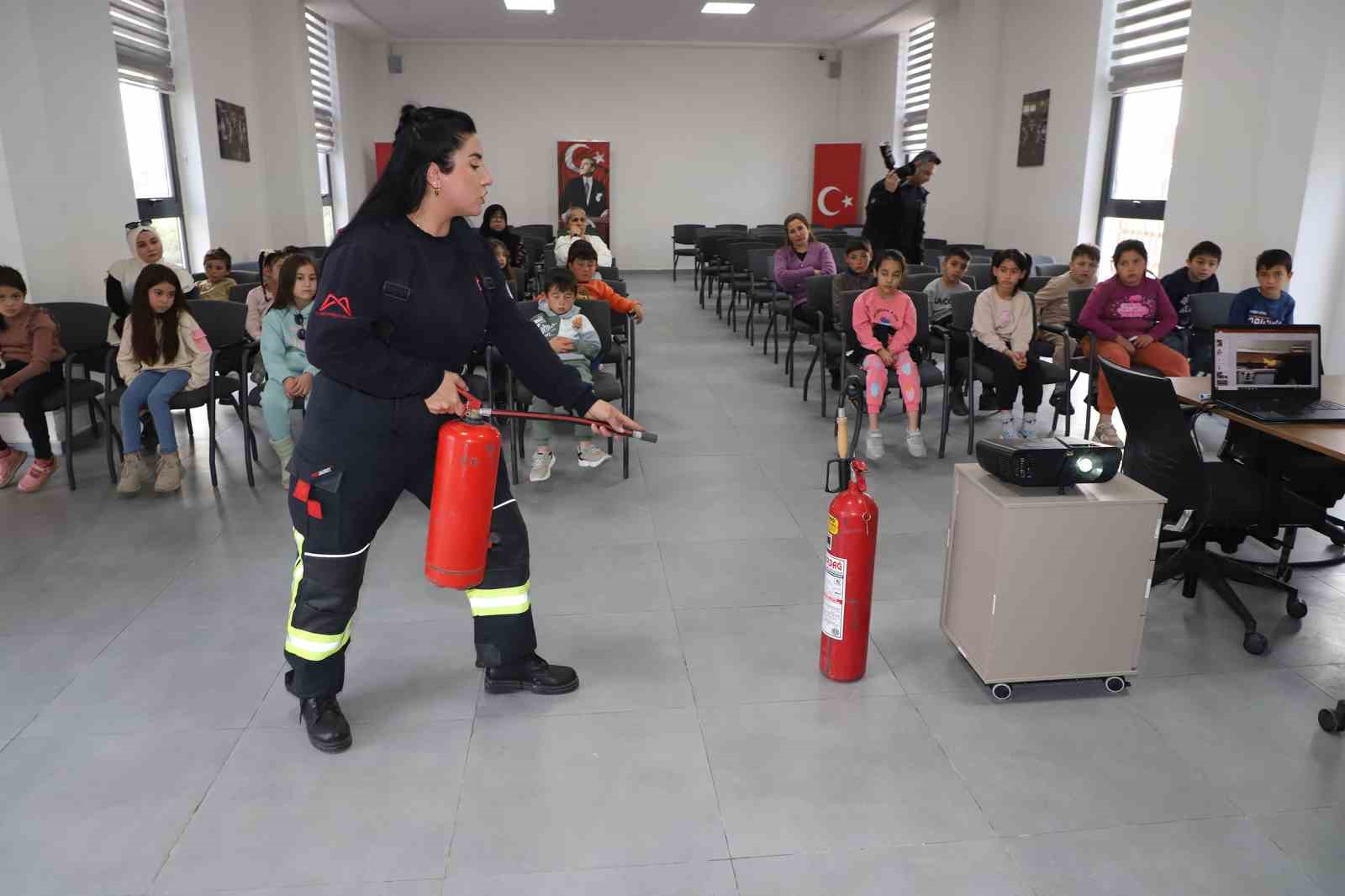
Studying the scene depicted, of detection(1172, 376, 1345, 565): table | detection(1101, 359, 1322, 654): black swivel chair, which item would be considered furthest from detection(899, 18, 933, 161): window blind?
detection(1101, 359, 1322, 654): black swivel chair

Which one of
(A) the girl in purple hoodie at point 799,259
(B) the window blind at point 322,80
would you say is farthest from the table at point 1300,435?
(B) the window blind at point 322,80

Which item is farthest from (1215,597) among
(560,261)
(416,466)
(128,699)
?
(560,261)

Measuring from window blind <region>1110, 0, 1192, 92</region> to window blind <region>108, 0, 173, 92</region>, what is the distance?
7.68 meters

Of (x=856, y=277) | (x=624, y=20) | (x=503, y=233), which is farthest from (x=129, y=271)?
(x=624, y=20)

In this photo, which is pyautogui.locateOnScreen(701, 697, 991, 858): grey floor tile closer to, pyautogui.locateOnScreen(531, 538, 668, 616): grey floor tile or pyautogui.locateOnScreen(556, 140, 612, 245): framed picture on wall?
pyautogui.locateOnScreen(531, 538, 668, 616): grey floor tile

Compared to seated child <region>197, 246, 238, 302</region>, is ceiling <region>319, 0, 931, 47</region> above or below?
above

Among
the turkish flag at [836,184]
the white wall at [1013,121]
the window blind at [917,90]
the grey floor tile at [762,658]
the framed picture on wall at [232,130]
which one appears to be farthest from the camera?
the turkish flag at [836,184]

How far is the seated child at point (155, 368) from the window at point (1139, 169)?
6743 millimetres

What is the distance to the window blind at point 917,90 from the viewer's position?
1208 centimetres

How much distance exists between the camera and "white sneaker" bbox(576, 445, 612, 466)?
15.8ft

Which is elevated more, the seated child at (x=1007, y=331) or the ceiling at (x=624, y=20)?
the ceiling at (x=624, y=20)

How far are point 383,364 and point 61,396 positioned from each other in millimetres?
3544

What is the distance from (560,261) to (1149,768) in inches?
250

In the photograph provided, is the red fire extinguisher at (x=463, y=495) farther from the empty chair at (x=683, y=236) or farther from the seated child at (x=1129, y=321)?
the empty chair at (x=683, y=236)
